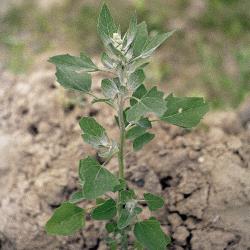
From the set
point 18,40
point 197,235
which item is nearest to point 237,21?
point 18,40

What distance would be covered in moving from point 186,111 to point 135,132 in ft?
0.85

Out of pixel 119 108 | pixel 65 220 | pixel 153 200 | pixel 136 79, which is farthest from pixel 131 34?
pixel 65 220

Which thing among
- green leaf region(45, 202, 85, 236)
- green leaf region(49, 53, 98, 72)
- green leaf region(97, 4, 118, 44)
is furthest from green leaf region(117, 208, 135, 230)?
green leaf region(97, 4, 118, 44)

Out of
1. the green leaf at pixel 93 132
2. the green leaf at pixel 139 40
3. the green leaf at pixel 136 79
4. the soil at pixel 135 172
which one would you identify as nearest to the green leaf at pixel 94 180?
the green leaf at pixel 93 132

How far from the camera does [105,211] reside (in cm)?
259

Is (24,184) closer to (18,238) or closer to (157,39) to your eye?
(18,238)

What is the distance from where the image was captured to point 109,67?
2.47 metres

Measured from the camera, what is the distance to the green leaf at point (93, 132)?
8.13 ft

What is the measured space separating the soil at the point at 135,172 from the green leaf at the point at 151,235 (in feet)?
1.60

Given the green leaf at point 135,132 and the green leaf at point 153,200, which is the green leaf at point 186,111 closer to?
the green leaf at point 135,132

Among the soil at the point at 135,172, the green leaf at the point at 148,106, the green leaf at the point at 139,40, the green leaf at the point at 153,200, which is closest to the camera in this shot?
the green leaf at the point at 148,106

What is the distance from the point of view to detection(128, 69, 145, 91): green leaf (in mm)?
2459

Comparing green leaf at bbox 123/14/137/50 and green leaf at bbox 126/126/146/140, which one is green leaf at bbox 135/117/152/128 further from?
green leaf at bbox 123/14/137/50

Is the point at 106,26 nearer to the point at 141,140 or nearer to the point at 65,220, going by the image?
the point at 141,140
